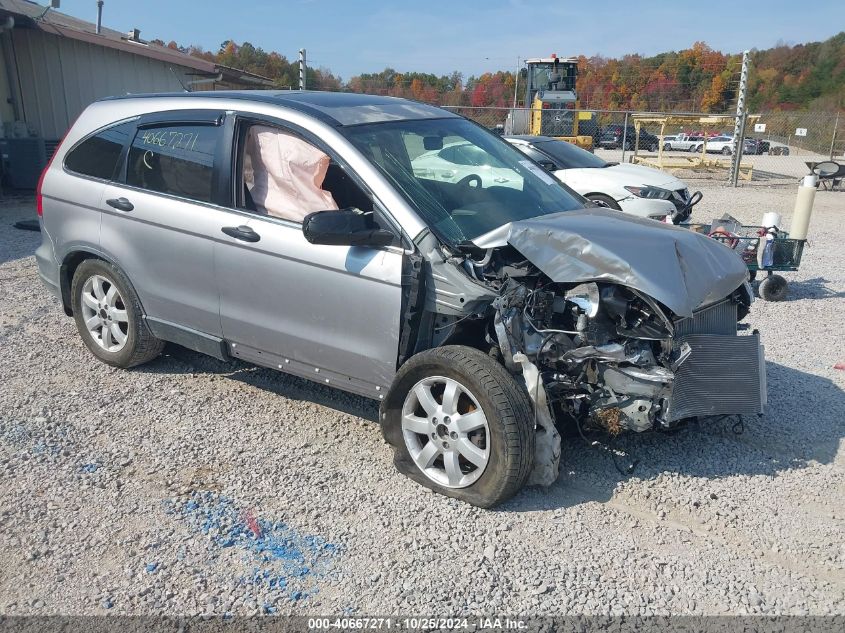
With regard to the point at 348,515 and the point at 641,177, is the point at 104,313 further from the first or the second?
the point at 641,177

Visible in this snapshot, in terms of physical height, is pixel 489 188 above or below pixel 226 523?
Result: above

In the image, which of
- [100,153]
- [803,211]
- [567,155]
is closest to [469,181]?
[100,153]

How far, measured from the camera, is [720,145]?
146 feet

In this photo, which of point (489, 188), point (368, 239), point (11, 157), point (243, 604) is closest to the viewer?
point (243, 604)

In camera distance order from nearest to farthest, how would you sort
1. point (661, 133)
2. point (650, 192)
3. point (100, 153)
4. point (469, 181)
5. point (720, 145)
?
point (469, 181) < point (100, 153) < point (650, 192) < point (661, 133) < point (720, 145)

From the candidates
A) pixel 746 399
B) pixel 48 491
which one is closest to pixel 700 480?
pixel 746 399

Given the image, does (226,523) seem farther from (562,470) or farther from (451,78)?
(451,78)

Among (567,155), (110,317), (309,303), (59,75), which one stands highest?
(59,75)

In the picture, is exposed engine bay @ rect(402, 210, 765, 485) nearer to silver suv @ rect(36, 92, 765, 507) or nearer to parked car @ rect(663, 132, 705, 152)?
silver suv @ rect(36, 92, 765, 507)

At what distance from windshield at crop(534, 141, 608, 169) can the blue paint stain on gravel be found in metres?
8.85

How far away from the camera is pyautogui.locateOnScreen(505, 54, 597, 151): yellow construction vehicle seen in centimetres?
2152

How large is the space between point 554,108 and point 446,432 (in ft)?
66.5

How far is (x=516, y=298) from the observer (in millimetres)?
3625

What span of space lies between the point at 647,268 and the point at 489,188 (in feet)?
4.10
